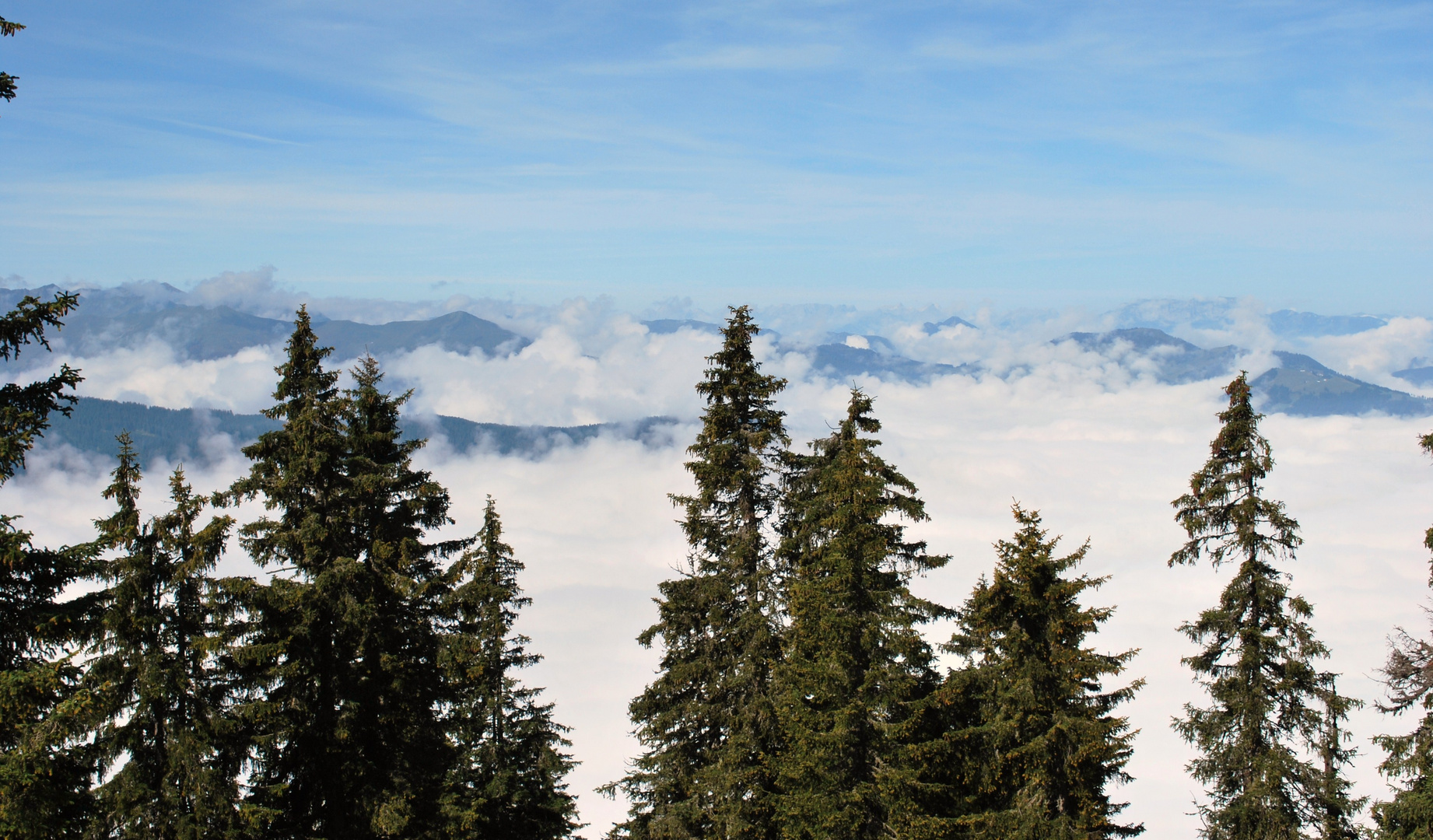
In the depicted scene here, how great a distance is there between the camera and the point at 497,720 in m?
25.9

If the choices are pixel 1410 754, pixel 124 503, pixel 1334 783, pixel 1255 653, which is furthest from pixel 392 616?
pixel 1334 783

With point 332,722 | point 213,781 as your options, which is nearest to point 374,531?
point 332,722

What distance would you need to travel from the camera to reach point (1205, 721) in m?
23.1

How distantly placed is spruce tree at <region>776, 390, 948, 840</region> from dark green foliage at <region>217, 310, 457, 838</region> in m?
8.86

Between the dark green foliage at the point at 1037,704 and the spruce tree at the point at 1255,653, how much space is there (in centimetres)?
368

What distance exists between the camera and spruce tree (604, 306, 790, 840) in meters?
22.2

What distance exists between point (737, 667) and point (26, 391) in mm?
15597

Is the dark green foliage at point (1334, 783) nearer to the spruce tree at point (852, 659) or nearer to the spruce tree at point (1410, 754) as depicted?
the spruce tree at point (1410, 754)

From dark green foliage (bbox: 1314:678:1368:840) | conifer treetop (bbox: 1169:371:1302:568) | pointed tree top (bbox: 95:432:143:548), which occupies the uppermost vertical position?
conifer treetop (bbox: 1169:371:1302:568)

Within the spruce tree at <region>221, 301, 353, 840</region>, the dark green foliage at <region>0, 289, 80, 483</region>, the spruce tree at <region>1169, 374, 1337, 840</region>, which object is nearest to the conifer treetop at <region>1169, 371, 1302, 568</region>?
the spruce tree at <region>1169, 374, 1337, 840</region>

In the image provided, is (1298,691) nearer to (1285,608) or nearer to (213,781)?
(1285,608)

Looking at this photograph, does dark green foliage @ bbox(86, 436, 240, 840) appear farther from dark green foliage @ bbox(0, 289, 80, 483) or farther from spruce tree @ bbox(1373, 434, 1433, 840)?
spruce tree @ bbox(1373, 434, 1433, 840)

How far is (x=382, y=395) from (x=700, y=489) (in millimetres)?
8674

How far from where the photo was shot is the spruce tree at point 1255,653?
70.9 feet
